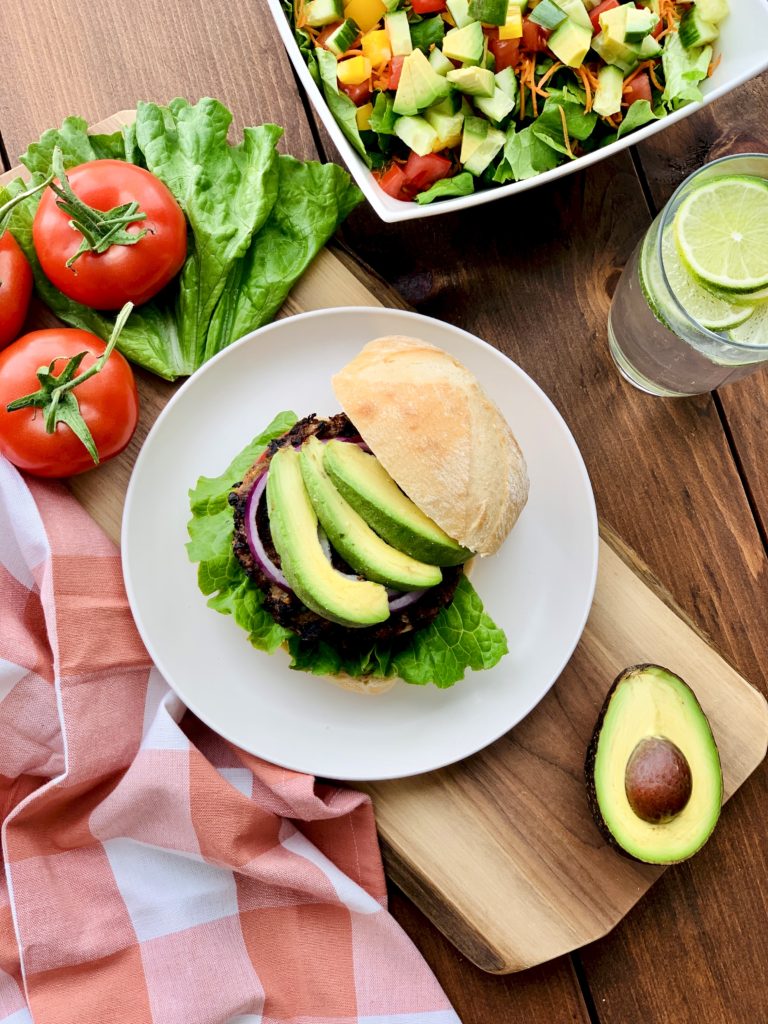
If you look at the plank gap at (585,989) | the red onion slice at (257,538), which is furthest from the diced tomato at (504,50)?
the plank gap at (585,989)

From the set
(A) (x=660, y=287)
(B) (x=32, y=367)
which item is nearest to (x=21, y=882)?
(B) (x=32, y=367)

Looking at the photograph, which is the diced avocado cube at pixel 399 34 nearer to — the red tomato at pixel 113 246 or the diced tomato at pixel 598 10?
the diced tomato at pixel 598 10

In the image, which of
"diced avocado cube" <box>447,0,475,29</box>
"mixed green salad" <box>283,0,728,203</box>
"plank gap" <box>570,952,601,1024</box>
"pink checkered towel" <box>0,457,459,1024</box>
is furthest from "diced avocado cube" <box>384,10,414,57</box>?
"plank gap" <box>570,952,601,1024</box>

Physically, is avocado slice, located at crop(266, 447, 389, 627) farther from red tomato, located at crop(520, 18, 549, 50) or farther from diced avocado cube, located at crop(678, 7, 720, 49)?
diced avocado cube, located at crop(678, 7, 720, 49)

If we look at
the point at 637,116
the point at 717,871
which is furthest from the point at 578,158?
the point at 717,871

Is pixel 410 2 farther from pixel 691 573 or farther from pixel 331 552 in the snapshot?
pixel 691 573

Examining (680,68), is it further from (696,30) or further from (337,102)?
(337,102)
